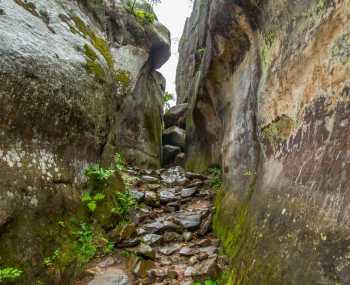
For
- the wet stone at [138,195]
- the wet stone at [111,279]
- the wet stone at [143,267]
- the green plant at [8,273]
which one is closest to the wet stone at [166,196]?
the wet stone at [138,195]

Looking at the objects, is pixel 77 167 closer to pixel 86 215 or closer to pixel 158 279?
pixel 86 215

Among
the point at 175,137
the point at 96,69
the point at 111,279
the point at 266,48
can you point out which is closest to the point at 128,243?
the point at 111,279

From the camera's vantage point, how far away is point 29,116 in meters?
4.93

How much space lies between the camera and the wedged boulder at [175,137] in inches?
681

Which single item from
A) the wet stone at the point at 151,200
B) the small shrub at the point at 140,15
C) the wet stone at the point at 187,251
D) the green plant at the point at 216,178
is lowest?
the wet stone at the point at 187,251

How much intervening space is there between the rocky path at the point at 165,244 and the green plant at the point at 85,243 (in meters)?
0.21

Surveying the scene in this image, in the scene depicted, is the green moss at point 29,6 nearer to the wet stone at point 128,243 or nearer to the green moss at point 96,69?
the green moss at point 96,69

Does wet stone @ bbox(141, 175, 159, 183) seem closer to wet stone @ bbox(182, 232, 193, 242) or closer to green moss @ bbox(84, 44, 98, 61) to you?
wet stone @ bbox(182, 232, 193, 242)

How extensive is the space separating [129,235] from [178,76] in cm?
1782

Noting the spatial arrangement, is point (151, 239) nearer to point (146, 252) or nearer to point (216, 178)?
point (146, 252)

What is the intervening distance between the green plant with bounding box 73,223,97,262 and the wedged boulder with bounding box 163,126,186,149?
12012mm

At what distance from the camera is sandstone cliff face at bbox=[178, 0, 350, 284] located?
9.42ft

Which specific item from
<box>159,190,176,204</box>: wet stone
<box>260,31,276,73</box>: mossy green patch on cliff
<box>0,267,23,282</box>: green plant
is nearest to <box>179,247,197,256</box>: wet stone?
<box>159,190,176,204</box>: wet stone

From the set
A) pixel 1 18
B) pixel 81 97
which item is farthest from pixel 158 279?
pixel 1 18
